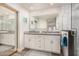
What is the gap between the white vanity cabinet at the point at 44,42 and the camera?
182 cm

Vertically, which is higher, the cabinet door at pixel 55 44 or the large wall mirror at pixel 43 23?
the large wall mirror at pixel 43 23

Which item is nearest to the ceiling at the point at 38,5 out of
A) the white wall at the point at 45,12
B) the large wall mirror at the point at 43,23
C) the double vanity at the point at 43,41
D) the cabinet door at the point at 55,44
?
the white wall at the point at 45,12

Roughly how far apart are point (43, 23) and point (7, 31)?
0.75m

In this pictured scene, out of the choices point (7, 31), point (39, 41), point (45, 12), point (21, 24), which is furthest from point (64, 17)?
point (7, 31)

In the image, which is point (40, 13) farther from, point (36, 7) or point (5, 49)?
point (5, 49)

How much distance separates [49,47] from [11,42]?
72 cm

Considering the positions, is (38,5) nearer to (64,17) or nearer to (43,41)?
(64,17)

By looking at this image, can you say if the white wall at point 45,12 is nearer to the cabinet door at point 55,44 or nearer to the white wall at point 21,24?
the white wall at point 21,24

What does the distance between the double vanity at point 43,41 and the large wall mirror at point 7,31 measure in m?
0.26

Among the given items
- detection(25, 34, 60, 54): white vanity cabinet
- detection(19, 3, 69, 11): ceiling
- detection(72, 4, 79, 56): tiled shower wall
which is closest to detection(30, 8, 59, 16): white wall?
detection(19, 3, 69, 11): ceiling

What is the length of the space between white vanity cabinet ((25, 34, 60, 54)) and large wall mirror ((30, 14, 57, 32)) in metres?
0.15

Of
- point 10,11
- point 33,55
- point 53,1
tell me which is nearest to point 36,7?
point 53,1

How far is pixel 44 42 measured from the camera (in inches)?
73.1

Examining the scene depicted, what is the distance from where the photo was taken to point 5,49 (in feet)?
6.23
